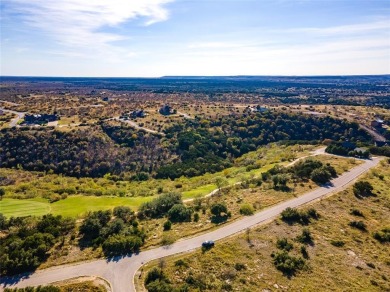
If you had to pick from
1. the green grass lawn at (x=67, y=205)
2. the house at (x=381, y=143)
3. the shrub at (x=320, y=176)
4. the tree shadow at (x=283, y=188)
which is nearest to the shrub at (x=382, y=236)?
the tree shadow at (x=283, y=188)

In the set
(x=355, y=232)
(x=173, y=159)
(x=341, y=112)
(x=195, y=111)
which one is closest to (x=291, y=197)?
(x=355, y=232)

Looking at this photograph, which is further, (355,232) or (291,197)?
(291,197)

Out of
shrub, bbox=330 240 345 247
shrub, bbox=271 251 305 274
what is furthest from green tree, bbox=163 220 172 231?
shrub, bbox=330 240 345 247

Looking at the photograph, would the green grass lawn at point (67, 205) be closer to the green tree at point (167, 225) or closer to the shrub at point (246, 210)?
the green tree at point (167, 225)

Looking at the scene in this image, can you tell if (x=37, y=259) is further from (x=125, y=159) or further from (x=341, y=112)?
Result: (x=341, y=112)

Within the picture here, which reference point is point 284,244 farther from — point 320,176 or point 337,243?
point 320,176

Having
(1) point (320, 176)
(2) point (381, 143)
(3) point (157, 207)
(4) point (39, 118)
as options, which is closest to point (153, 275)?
(3) point (157, 207)
